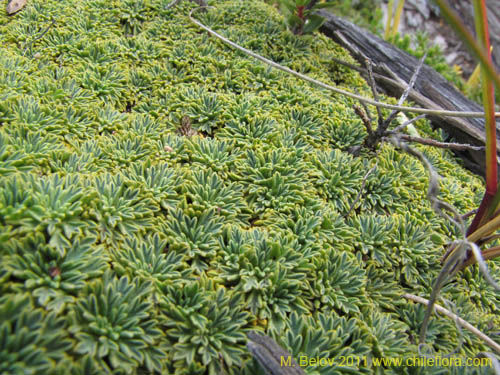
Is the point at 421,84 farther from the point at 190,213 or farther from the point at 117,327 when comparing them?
the point at 117,327

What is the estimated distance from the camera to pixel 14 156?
192 cm

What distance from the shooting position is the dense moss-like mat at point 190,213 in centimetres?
155

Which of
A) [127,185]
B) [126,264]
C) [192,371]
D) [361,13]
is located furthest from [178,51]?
[361,13]

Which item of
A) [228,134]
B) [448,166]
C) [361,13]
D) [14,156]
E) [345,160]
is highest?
[361,13]

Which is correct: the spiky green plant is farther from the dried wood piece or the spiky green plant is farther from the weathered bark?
the dried wood piece

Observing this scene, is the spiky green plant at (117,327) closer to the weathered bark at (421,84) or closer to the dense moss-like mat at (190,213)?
the dense moss-like mat at (190,213)

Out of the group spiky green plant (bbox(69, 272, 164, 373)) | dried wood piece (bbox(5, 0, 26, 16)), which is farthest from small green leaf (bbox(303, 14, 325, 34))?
spiky green plant (bbox(69, 272, 164, 373))

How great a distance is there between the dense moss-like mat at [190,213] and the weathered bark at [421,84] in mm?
374

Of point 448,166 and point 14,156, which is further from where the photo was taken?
point 448,166

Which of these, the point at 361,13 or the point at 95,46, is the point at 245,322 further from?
the point at 361,13

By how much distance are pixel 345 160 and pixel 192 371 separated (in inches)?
69.2

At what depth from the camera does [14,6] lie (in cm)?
319

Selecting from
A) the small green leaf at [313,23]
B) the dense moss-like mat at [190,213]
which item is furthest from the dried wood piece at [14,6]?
the small green leaf at [313,23]

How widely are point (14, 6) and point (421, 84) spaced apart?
13.6ft
